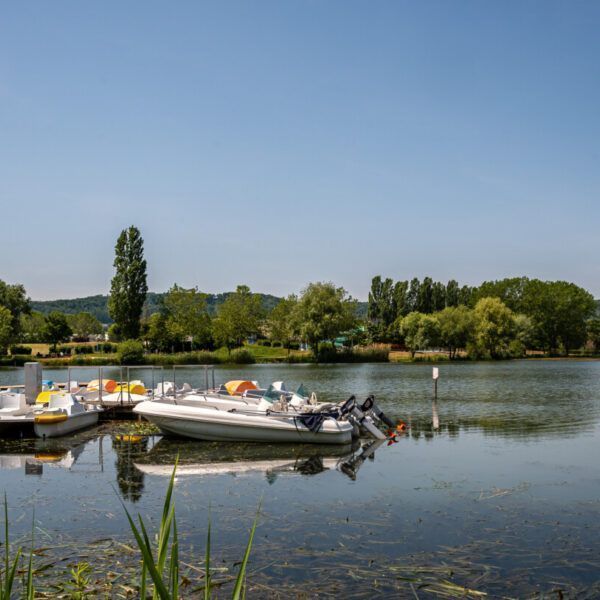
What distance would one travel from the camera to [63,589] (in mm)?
8609

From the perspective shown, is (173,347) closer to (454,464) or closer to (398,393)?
(398,393)

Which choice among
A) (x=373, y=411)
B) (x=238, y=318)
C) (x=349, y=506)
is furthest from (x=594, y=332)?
(x=349, y=506)

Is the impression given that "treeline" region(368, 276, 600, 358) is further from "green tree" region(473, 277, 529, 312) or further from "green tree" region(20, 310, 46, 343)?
"green tree" region(20, 310, 46, 343)

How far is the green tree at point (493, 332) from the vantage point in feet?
286

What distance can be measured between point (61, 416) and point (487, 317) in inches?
2910

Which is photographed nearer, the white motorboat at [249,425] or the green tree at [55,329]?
the white motorboat at [249,425]

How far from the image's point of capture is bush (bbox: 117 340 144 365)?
7400 centimetres

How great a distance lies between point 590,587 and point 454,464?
8.64 m

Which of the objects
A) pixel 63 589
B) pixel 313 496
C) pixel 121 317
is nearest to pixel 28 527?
pixel 63 589

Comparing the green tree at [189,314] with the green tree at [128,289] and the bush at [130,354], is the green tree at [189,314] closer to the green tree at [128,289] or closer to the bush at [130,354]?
the green tree at [128,289]

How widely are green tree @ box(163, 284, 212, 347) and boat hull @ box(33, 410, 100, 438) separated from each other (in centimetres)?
6677

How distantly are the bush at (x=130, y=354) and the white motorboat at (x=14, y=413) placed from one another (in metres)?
49.9

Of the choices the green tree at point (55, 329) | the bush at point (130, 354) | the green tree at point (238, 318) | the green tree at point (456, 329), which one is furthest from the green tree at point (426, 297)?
the green tree at point (55, 329)

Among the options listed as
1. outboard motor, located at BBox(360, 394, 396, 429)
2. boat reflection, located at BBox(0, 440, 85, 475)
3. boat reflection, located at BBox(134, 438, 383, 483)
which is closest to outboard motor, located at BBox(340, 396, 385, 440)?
boat reflection, located at BBox(134, 438, 383, 483)
